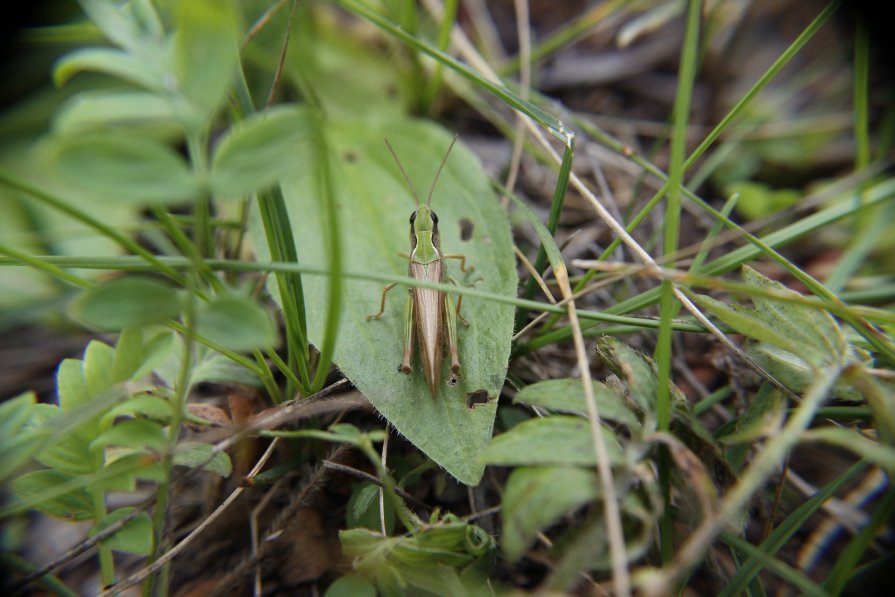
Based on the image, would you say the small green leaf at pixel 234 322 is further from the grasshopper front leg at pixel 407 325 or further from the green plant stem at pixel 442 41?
the green plant stem at pixel 442 41

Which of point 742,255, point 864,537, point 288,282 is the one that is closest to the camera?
point 864,537

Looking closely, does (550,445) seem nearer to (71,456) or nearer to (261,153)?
(261,153)

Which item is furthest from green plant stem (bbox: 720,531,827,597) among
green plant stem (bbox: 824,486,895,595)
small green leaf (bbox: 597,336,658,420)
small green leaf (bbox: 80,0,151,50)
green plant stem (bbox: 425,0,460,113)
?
green plant stem (bbox: 425,0,460,113)

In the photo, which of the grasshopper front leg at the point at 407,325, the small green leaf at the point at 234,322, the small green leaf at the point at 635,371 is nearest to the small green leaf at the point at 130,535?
the small green leaf at the point at 234,322

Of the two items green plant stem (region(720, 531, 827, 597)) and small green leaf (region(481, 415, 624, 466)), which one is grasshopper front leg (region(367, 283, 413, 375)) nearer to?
small green leaf (region(481, 415, 624, 466))

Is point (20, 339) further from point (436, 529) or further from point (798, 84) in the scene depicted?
point (798, 84)

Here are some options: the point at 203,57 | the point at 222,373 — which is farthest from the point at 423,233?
the point at 203,57
